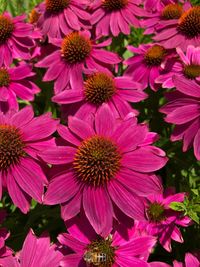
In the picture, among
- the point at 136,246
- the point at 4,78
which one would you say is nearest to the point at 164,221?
the point at 136,246

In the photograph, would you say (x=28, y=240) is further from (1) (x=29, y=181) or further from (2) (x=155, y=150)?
(2) (x=155, y=150)

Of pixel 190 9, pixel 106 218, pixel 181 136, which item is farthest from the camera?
pixel 190 9

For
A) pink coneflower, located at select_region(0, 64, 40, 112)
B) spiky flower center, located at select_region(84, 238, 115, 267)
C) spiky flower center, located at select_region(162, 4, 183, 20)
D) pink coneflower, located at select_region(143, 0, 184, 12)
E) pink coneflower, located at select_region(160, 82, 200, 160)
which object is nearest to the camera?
spiky flower center, located at select_region(84, 238, 115, 267)

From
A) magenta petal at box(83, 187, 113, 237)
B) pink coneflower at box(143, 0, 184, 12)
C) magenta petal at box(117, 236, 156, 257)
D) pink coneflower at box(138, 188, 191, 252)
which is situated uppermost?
pink coneflower at box(143, 0, 184, 12)

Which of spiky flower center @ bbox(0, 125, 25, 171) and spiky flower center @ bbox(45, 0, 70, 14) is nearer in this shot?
spiky flower center @ bbox(0, 125, 25, 171)

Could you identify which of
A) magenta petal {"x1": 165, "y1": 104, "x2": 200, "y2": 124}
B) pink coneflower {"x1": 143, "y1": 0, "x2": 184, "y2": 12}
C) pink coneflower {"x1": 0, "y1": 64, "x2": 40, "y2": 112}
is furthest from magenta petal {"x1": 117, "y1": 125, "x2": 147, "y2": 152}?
pink coneflower {"x1": 143, "y1": 0, "x2": 184, "y2": 12}

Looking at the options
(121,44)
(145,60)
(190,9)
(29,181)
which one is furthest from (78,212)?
(121,44)

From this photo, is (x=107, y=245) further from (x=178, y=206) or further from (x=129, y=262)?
(x=178, y=206)

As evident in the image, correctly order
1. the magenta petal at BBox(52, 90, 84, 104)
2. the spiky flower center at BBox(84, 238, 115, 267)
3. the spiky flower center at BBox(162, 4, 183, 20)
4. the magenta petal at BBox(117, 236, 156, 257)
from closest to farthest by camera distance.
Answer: the spiky flower center at BBox(84, 238, 115, 267) < the magenta petal at BBox(117, 236, 156, 257) < the magenta petal at BBox(52, 90, 84, 104) < the spiky flower center at BBox(162, 4, 183, 20)

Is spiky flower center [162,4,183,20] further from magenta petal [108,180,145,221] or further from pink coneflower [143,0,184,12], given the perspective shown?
magenta petal [108,180,145,221]
